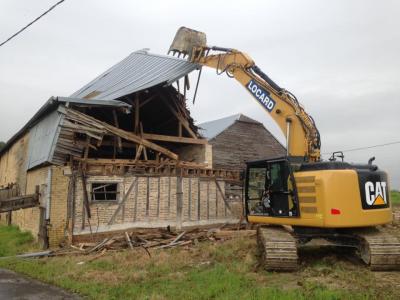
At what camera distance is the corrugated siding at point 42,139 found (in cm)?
1482

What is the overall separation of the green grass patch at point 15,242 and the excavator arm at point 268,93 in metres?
8.84

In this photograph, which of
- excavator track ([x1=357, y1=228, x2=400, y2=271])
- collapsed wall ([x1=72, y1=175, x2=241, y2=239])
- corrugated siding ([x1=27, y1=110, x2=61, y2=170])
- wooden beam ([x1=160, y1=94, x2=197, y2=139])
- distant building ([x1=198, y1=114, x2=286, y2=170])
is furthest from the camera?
distant building ([x1=198, y1=114, x2=286, y2=170])

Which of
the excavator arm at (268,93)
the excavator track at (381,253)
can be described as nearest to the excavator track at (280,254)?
the excavator track at (381,253)

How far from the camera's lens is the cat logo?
337 inches

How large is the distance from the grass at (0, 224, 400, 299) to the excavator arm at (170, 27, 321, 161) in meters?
2.70

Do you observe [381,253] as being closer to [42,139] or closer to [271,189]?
[271,189]

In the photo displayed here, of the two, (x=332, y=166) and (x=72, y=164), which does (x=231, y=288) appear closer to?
(x=332, y=166)

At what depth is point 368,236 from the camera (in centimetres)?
867

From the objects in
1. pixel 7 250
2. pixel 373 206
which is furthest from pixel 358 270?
pixel 7 250

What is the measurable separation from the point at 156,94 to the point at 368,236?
11.4m

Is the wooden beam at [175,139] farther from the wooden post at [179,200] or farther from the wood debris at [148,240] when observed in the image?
the wood debris at [148,240]

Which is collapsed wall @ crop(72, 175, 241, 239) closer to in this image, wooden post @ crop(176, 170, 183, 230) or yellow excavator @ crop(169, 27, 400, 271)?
wooden post @ crop(176, 170, 183, 230)

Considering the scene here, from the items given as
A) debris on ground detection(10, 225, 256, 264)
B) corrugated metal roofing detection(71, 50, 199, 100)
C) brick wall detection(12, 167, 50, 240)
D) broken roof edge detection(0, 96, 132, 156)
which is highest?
corrugated metal roofing detection(71, 50, 199, 100)

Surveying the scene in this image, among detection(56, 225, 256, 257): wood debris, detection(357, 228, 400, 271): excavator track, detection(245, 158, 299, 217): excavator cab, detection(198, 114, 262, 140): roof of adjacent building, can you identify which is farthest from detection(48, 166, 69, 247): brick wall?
detection(198, 114, 262, 140): roof of adjacent building
